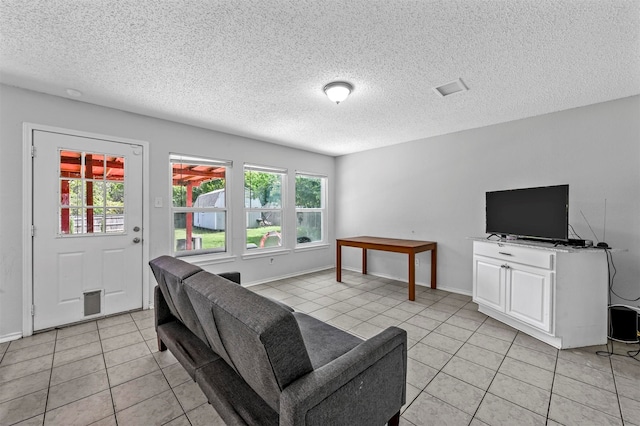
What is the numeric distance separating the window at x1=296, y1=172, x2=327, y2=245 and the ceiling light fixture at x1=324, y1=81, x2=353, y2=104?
2.57 m

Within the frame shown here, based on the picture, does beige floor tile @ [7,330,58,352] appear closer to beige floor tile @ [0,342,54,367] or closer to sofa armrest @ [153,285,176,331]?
beige floor tile @ [0,342,54,367]

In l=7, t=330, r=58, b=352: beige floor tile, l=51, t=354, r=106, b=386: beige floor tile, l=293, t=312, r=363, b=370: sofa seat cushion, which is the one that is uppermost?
l=293, t=312, r=363, b=370: sofa seat cushion

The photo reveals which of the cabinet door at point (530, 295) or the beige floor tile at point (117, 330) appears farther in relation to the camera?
the beige floor tile at point (117, 330)

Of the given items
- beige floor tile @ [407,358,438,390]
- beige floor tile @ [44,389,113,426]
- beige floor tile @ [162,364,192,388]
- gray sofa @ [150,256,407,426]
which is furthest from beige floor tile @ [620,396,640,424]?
beige floor tile @ [44,389,113,426]

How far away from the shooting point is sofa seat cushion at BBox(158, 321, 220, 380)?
157 cm

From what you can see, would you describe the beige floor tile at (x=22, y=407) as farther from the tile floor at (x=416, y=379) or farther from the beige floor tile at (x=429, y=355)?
the beige floor tile at (x=429, y=355)

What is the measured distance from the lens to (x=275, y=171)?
15.4 ft

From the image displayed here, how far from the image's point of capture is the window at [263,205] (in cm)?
439

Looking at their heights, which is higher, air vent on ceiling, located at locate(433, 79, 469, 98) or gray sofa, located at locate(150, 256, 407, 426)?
air vent on ceiling, located at locate(433, 79, 469, 98)

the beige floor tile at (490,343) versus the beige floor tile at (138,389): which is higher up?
the beige floor tile at (490,343)

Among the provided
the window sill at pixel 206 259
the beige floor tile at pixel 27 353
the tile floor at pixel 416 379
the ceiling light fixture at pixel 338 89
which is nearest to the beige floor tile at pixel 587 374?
the tile floor at pixel 416 379

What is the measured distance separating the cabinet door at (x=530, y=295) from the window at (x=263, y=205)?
3414 millimetres

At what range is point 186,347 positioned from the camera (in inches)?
69.0

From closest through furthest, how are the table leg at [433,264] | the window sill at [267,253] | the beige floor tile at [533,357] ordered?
1. the beige floor tile at [533,357]
2. the table leg at [433,264]
3. the window sill at [267,253]
